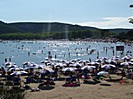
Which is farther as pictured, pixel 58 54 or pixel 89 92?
pixel 58 54

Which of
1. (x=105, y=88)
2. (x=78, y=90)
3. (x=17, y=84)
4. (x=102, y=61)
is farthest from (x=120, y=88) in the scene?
(x=102, y=61)

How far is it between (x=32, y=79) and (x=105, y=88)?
884cm

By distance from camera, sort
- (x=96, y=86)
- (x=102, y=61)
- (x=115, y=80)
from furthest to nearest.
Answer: (x=102, y=61) → (x=115, y=80) → (x=96, y=86)

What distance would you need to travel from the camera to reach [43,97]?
21.7m

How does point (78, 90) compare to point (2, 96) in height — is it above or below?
below

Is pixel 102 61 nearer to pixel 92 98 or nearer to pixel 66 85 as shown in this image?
pixel 66 85

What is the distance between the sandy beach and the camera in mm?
21612

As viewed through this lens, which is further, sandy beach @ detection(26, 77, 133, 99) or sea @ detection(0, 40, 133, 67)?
sea @ detection(0, 40, 133, 67)

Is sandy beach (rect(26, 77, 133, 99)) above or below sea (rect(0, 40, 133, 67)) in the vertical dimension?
above

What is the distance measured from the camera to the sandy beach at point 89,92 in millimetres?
21612

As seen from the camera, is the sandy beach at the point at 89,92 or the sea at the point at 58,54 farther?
the sea at the point at 58,54

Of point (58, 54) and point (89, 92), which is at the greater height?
point (89, 92)

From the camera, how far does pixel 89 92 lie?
917 inches

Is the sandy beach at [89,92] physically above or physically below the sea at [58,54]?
above
